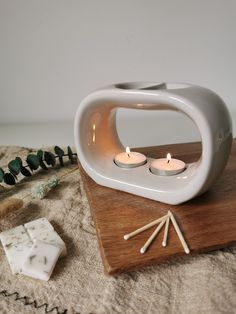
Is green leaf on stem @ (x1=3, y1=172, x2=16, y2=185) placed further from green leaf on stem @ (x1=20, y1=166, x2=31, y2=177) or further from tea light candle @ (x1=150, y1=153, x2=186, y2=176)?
tea light candle @ (x1=150, y1=153, x2=186, y2=176)

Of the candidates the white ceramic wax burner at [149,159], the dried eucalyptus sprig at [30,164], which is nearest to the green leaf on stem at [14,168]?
the dried eucalyptus sprig at [30,164]

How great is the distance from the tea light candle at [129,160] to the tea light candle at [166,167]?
0.08 ft

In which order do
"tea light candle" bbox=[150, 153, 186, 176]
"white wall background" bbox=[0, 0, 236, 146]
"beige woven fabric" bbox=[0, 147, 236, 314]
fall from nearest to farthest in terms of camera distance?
"beige woven fabric" bbox=[0, 147, 236, 314] → "tea light candle" bbox=[150, 153, 186, 176] → "white wall background" bbox=[0, 0, 236, 146]

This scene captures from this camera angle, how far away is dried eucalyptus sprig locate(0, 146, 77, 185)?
55 cm

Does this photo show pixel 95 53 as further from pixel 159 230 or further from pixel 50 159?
pixel 159 230

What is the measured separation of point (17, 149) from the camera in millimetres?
717

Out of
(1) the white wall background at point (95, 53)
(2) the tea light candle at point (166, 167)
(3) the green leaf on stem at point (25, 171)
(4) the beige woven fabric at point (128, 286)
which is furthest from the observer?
(1) the white wall background at point (95, 53)

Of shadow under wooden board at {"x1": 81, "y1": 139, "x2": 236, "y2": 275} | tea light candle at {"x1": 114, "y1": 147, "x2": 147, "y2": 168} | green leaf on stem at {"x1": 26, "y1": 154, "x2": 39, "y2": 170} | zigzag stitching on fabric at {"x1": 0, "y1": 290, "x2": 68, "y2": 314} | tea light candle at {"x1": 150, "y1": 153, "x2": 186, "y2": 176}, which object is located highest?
tea light candle at {"x1": 150, "y1": 153, "x2": 186, "y2": 176}

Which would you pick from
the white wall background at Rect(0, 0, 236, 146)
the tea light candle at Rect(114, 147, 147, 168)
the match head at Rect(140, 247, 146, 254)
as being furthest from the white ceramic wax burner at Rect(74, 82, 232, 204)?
the white wall background at Rect(0, 0, 236, 146)

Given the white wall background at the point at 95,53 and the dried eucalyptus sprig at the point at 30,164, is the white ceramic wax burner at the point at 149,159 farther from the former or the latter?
the white wall background at the point at 95,53

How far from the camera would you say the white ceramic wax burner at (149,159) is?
380 mm

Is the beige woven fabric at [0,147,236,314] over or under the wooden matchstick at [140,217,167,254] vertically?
under

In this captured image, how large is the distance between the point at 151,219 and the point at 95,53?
2.06ft

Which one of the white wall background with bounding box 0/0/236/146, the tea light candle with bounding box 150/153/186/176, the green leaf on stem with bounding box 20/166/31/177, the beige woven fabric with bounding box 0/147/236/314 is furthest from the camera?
the white wall background with bounding box 0/0/236/146
